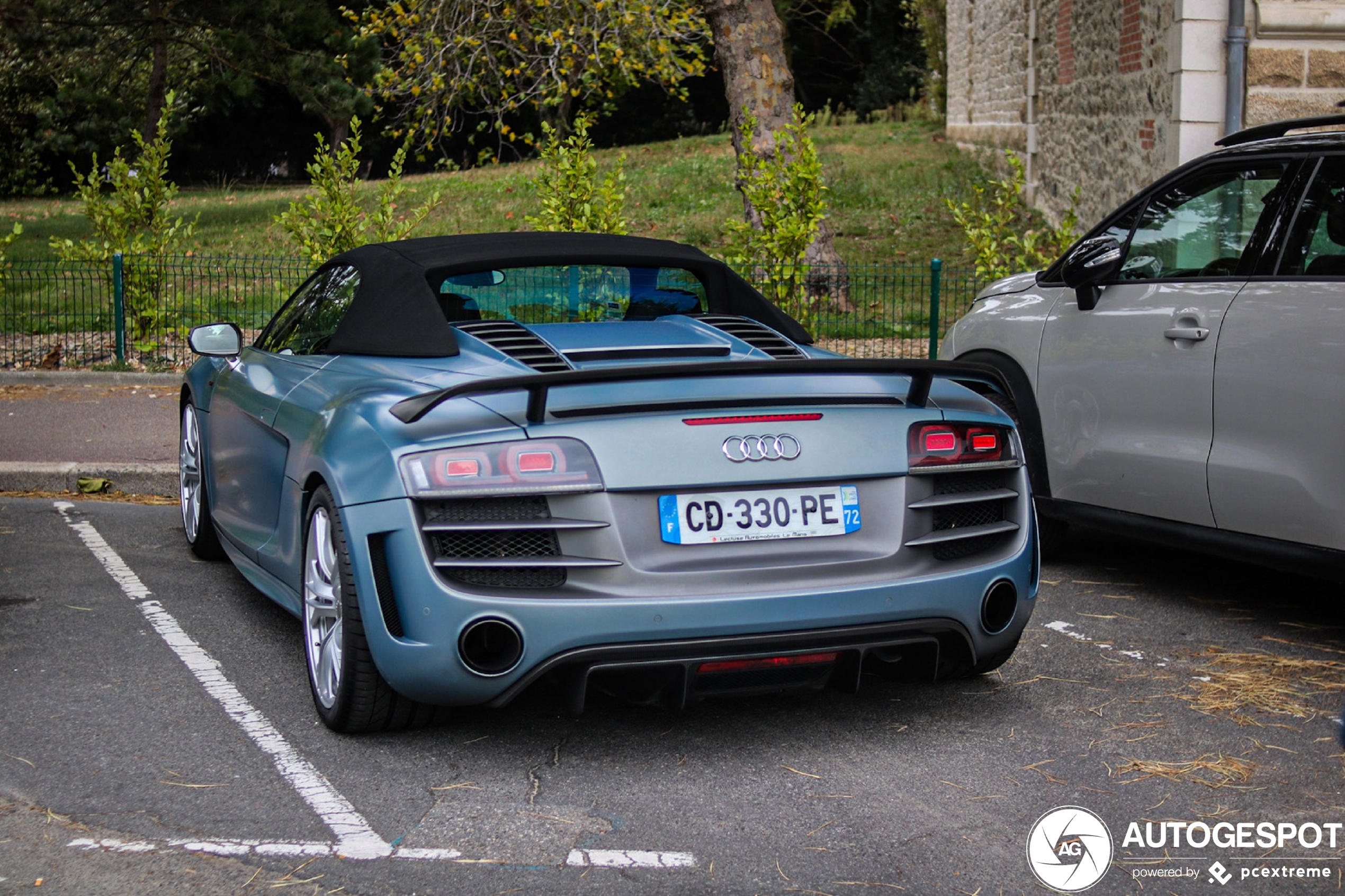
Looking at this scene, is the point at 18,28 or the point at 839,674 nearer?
the point at 839,674

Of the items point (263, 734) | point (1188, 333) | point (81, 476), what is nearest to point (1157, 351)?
point (1188, 333)

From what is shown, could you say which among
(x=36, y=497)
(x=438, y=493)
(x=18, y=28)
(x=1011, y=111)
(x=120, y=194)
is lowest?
(x=36, y=497)

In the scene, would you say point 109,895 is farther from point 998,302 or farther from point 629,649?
point 998,302

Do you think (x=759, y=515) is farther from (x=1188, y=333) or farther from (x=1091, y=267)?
(x=1091, y=267)

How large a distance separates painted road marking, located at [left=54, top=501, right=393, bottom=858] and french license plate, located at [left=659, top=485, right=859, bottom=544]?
105cm

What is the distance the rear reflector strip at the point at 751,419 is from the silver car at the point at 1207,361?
1.94 meters

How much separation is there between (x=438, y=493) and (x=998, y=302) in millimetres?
3672

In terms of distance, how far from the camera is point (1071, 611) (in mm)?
5727

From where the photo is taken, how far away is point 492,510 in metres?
3.70

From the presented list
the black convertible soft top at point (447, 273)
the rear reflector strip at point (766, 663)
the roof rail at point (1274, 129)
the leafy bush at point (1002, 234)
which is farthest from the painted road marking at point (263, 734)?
the leafy bush at point (1002, 234)

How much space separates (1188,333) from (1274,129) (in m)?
1.07

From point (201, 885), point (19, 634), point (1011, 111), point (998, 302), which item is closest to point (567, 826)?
point (201, 885)

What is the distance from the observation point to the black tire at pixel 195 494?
6.28m

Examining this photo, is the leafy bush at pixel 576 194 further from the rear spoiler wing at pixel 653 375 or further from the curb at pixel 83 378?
the rear spoiler wing at pixel 653 375
